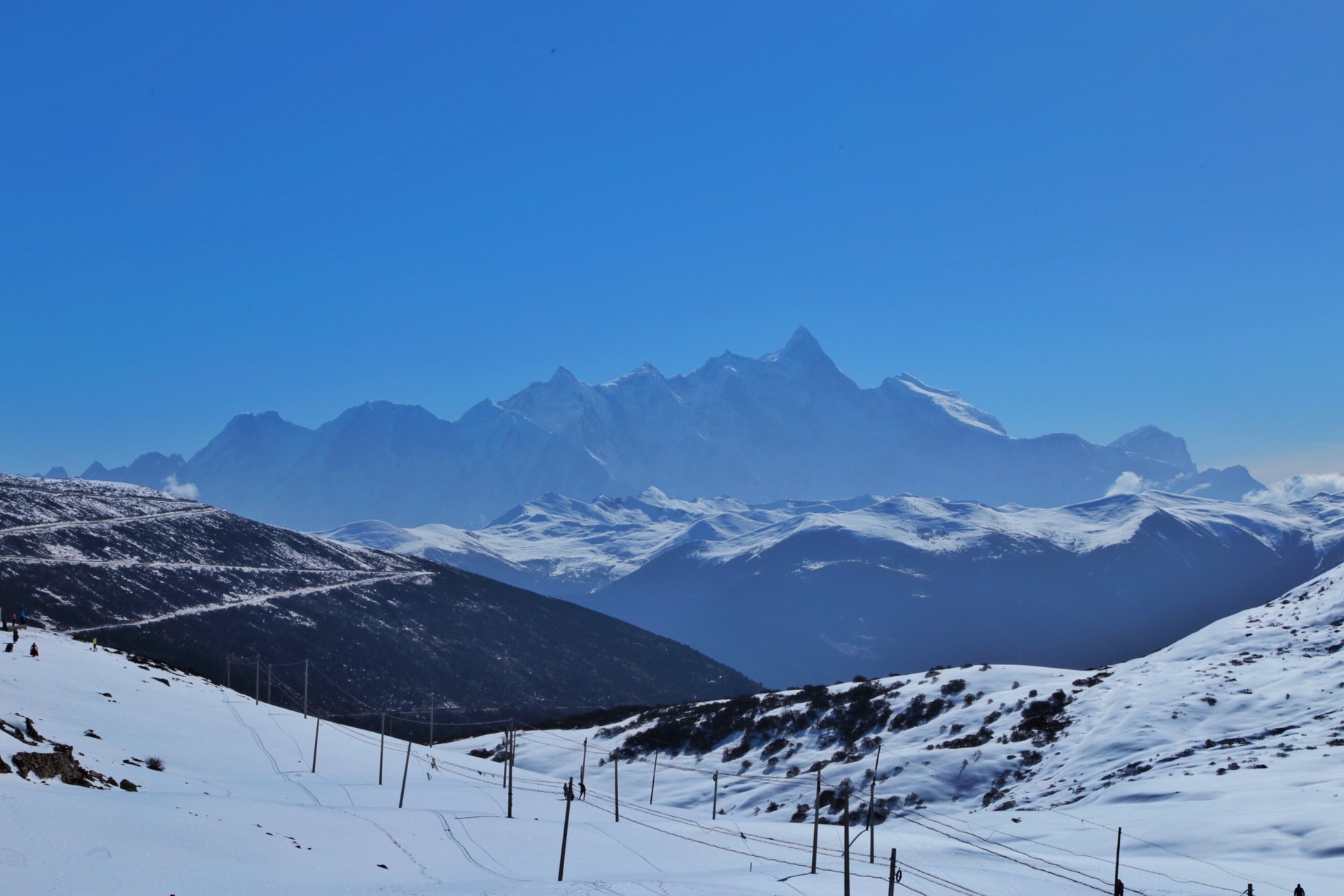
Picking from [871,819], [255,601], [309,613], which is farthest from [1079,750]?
[255,601]

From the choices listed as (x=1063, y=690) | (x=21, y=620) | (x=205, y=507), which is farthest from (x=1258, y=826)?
(x=205, y=507)

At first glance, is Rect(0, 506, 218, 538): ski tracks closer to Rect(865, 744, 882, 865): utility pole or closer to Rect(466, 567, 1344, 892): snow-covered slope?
Rect(466, 567, 1344, 892): snow-covered slope

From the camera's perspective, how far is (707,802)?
52.9 m

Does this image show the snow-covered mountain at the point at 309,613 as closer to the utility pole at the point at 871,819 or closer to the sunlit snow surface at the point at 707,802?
the sunlit snow surface at the point at 707,802

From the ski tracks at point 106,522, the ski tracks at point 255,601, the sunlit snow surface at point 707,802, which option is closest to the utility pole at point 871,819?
the sunlit snow surface at point 707,802

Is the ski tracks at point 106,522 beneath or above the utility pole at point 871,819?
above

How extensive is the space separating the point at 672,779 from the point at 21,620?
190ft

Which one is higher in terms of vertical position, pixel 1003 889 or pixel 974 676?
pixel 974 676

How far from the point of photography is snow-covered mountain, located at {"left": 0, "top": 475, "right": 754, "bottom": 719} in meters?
112

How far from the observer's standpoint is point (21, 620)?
7712cm

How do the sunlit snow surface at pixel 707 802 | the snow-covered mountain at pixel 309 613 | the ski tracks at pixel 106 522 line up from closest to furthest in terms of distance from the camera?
the sunlit snow surface at pixel 707 802 < the snow-covered mountain at pixel 309 613 < the ski tracks at pixel 106 522

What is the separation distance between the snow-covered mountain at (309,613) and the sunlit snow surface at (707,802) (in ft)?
174

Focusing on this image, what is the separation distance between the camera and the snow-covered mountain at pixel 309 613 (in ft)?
369

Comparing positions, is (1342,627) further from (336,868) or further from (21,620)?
(21,620)
